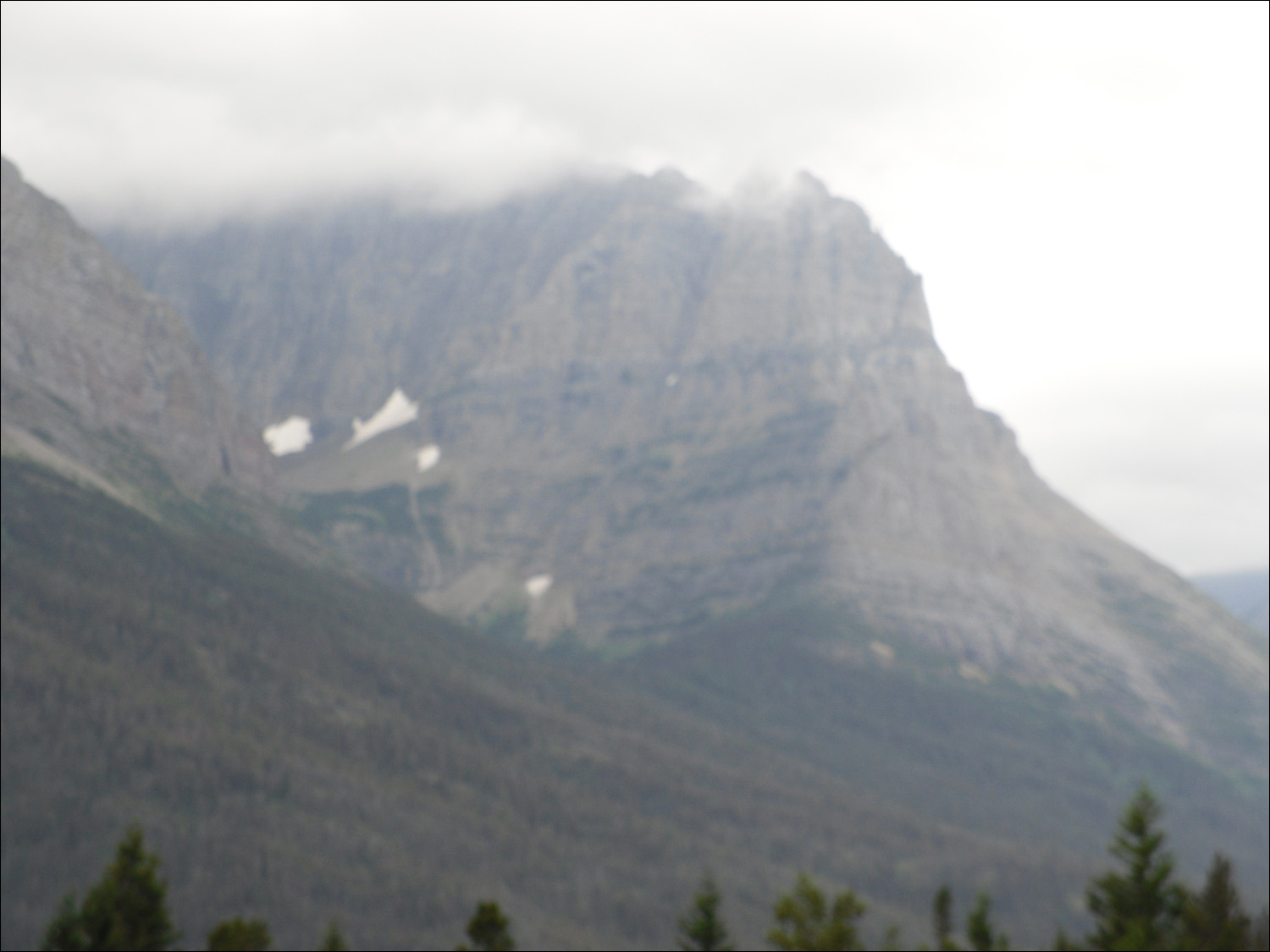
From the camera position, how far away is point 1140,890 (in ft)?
180

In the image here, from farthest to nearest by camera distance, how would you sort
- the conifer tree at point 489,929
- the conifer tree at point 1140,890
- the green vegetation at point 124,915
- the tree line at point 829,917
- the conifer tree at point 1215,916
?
the conifer tree at point 1140,890 < the conifer tree at point 489,929 < the conifer tree at point 1215,916 < the tree line at point 829,917 < the green vegetation at point 124,915

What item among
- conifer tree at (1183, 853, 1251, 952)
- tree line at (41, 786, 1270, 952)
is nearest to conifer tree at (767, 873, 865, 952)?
tree line at (41, 786, 1270, 952)

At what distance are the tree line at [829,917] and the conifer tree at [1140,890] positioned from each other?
39 millimetres

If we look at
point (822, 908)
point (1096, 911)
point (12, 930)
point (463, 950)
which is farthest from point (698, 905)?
point (12, 930)

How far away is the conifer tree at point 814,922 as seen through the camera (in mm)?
50562

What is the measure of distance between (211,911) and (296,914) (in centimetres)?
1030

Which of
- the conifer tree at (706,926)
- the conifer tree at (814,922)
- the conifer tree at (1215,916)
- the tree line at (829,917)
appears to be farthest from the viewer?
the conifer tree at (706,926)

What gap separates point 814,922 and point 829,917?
1.65m

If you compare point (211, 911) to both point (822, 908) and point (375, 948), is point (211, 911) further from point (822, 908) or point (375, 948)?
point (822, 908)

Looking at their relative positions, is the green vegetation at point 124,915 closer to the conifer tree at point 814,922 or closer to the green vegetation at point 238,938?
the green vegetation at point 238,938

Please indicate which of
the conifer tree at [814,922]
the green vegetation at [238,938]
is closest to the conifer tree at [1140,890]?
the conifer tree at [814,922]

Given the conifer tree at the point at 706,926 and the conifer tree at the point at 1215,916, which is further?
the conifer tree at the point at 706,926

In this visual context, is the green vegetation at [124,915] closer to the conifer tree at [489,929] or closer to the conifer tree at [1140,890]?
the conifer tree at [489,929]

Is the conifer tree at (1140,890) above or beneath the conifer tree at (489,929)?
above
